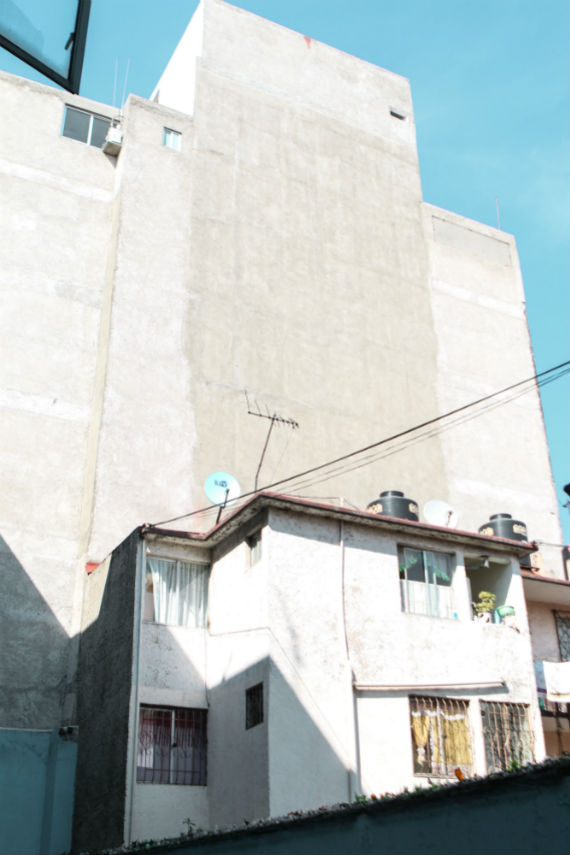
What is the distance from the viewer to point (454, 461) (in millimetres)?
32969

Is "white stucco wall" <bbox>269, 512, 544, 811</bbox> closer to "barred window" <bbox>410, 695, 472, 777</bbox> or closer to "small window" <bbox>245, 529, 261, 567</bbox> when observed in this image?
"barred window" <bbox>410, 695, 472, 777</bbox>

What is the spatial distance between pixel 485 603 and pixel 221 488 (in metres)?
7.50

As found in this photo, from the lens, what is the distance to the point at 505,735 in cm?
2109

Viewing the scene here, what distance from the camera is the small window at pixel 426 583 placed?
73.0ft

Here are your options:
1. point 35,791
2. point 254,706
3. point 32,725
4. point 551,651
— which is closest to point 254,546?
point 254,706

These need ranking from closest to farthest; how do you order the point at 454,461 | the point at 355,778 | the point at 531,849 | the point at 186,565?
the point at 531,849 → the point at 355,778 → the point at 186,565 → the point at 454,461

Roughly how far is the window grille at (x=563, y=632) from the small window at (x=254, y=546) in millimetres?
10371

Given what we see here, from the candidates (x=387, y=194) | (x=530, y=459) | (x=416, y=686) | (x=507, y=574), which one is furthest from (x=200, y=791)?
(x=387, y=194)

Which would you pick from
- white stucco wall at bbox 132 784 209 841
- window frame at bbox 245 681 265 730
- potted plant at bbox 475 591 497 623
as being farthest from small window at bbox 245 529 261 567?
potted plant at bbox 475 591 497 623

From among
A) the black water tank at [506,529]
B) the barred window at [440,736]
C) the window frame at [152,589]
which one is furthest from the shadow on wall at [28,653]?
the black water tank at [506,529]

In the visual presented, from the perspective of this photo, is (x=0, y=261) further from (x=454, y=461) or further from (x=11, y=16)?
(x=11, y=16)

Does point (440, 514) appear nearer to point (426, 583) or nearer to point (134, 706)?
point (426, 583)

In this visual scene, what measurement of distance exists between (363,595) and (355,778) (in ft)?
13.0

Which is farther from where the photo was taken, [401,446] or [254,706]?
[401,446]
